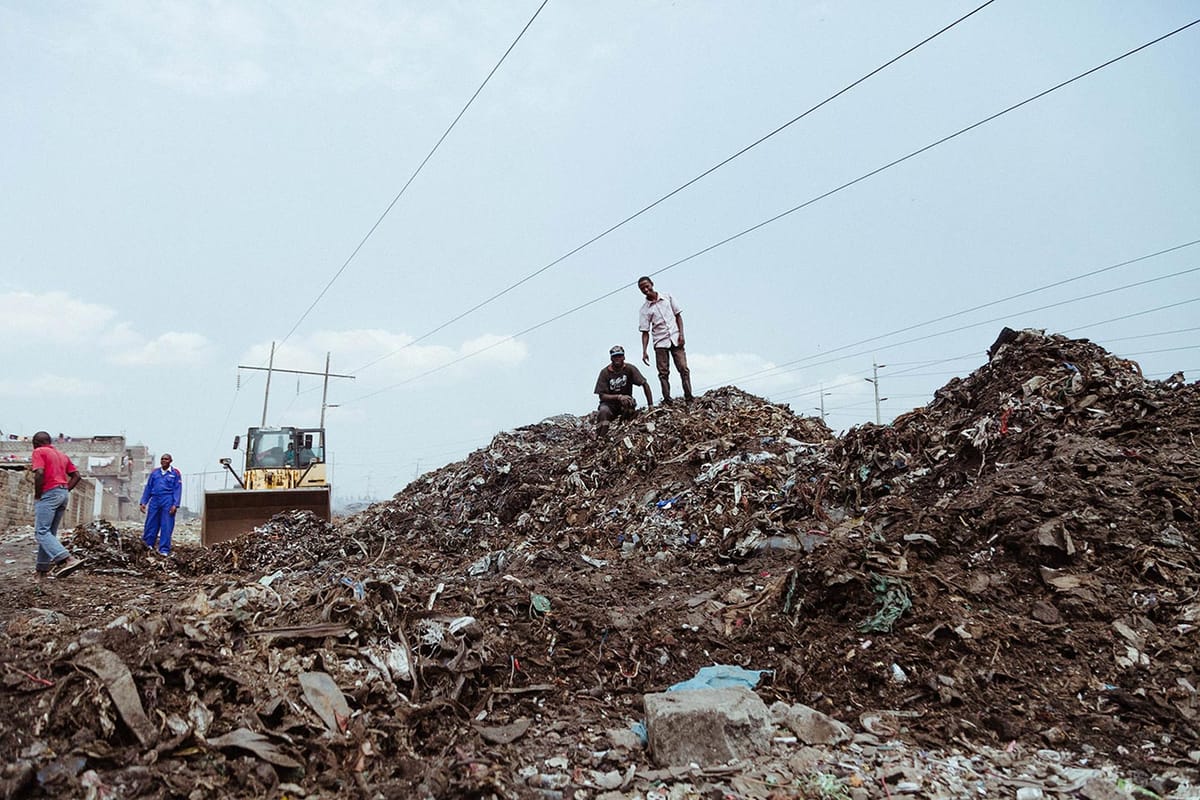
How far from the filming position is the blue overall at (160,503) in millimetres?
10203

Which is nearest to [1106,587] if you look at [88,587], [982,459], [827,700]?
[827,700]

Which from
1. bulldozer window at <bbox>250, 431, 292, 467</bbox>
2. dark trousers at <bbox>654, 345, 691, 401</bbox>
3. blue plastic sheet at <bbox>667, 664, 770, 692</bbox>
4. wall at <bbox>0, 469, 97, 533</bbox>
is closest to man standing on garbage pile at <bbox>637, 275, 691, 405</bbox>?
dark trousers at <bbox>654, 345, 691, 401</bbox>

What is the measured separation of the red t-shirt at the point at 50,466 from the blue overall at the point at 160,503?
251 cm

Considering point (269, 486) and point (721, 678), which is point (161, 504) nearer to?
point (269, 486)

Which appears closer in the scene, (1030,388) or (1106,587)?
(1106,587)

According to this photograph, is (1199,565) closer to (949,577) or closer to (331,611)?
(949,577)

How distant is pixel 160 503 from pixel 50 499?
284 centimetres

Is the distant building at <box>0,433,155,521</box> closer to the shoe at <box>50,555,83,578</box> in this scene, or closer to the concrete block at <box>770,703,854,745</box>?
the shoe at <box>50,555,83,578</box>

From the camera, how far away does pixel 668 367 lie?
32.1 ft

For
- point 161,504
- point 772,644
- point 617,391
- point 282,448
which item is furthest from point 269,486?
point 772,644

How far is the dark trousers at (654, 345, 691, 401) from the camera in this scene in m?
9.55

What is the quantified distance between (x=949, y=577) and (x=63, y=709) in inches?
176

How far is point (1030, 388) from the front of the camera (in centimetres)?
647

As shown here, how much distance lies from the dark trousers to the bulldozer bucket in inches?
239
